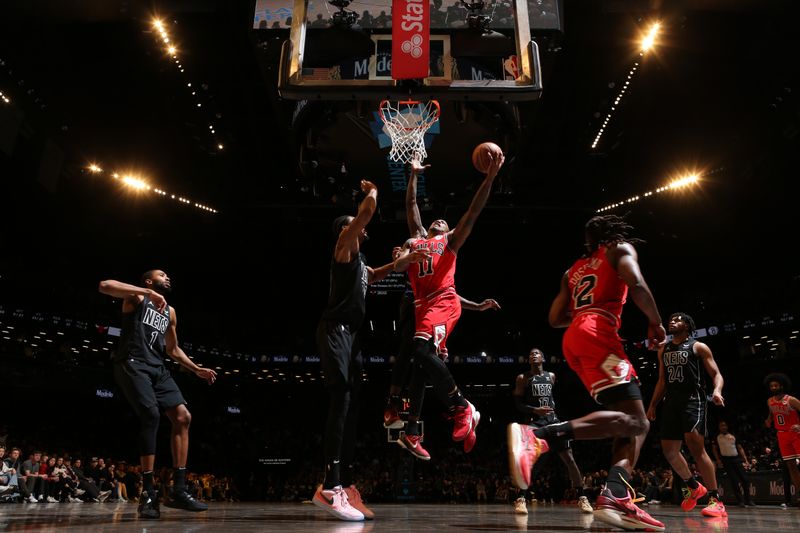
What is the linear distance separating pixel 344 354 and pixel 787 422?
291 inches

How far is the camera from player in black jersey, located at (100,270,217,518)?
4.91 meters

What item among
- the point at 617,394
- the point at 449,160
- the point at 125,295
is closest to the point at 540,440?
the point at 617,394

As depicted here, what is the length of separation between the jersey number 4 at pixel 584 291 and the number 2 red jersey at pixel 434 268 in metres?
1.63

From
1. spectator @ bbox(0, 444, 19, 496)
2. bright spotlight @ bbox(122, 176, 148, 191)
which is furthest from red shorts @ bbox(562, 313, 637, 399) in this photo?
bright spotlight @ bbox(122, 176, 148, 191)

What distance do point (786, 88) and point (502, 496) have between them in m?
13.4

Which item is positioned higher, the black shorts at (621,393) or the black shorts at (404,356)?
the black shorts at (404,356)

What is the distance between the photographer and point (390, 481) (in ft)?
69.5

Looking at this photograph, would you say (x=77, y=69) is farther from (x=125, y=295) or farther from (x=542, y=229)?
(x=542, y=229)

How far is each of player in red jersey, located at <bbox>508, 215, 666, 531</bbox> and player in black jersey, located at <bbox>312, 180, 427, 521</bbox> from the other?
135 centimetres

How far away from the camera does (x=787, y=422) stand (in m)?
8.88

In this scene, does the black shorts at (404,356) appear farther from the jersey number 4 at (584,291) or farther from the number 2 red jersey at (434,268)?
the jersey number 4 at (584,291)

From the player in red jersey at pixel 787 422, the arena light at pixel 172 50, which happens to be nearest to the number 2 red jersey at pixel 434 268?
the player in red jersey at pixel 787 422

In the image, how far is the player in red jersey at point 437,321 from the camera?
17.1 ft

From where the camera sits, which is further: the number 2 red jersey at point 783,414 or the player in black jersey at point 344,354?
the number 2 red jersey at point 783,414
